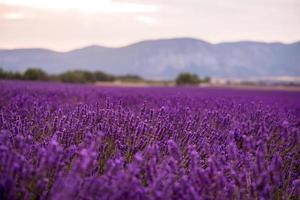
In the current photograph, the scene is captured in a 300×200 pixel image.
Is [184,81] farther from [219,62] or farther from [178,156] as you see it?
[219,62]

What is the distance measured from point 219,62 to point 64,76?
133315 mm

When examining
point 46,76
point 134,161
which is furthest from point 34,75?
point 134,161

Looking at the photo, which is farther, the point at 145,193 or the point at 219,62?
the point at 219,62

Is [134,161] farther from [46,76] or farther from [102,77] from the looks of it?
[102,77]

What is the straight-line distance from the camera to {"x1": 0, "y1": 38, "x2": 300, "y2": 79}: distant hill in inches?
5709

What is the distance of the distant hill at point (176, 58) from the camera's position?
5709 inches

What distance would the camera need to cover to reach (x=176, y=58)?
15975 centimetres

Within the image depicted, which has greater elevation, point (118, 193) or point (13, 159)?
point (13, 159)

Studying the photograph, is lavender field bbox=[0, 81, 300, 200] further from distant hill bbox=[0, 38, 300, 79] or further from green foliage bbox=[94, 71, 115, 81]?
distant hill bbox=[0, 38, 300, 79]

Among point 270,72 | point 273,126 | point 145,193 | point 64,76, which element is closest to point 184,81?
point 64,76

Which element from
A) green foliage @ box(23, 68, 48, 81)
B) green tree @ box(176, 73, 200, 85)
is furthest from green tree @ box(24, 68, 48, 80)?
green tree @ box(176, 73, 200, 85)

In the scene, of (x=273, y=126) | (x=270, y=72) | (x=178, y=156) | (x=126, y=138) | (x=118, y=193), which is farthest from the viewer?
(x=270, y=72)

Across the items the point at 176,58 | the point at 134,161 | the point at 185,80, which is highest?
the point at 176,58

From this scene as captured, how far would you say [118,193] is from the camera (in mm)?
1810
